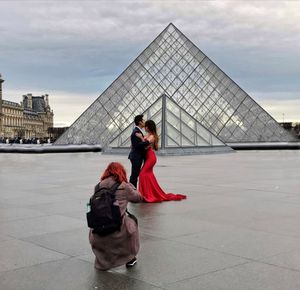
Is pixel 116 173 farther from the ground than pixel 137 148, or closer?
closer

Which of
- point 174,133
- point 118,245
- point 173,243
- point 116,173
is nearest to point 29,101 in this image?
point 174,133

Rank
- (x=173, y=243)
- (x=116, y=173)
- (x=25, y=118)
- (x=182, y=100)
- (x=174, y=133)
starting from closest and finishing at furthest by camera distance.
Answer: (x=116, y=173), (x=173, y=243), (x=174, y=133), (x=182, y=100), (x=25, y=118)

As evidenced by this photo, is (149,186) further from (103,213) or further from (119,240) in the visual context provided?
(103,213)

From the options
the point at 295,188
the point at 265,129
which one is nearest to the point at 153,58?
the point at 265,129

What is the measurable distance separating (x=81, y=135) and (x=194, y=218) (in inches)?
1381

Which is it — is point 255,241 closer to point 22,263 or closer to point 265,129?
point 22,263

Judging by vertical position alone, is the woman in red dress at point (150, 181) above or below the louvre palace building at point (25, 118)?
below

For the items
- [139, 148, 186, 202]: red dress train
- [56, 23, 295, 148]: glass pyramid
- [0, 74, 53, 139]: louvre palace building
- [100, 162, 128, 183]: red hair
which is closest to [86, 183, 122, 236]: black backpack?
[100, 162, 128, 183]: red hair

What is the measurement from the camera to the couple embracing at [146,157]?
9500mm

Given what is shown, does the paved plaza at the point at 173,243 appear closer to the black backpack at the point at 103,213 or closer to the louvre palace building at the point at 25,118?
the black backpack at the point at 103,213

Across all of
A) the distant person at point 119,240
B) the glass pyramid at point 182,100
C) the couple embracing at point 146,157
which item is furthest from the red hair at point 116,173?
the glass pyramid at point 182,100

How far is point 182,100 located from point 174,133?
1011cm

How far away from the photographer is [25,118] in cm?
17638

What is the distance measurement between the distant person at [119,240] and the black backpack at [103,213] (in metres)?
0.15
